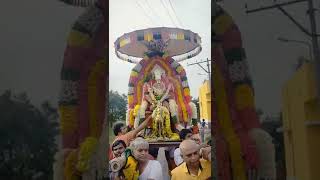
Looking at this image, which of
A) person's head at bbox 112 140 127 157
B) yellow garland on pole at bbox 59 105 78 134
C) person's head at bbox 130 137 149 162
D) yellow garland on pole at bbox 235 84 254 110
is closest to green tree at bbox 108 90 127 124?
person's head at bbox 112 140 127 157

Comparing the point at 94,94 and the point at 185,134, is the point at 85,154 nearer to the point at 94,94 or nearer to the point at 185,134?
the point at 94,94

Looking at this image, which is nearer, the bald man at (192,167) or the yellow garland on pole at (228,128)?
the yellow garland on pole at (228,128)

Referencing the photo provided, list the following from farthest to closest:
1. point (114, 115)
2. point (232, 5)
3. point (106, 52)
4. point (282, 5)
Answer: point (114, 115)
point (106, 52)
point (232, 5)
point (282, 5)

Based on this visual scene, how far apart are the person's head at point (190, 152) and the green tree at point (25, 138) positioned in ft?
20.4

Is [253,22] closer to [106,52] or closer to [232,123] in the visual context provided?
[232,123]

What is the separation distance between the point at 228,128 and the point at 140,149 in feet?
24.4

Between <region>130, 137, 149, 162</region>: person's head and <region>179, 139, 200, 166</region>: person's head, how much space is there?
1.11 m

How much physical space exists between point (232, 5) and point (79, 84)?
9.43ft

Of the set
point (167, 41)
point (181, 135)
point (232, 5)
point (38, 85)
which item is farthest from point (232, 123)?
point (167, 41)

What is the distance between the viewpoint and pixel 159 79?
16.5 m

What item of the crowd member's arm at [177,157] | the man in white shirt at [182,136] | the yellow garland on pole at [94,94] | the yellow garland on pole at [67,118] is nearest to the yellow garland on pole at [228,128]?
the yellow garland on pole at [94,94]

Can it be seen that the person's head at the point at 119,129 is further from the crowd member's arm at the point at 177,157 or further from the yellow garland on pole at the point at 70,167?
the yellow garland on pole at the point at 70,167

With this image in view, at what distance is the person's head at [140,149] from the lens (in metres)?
14.9

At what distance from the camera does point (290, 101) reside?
7059 mm
